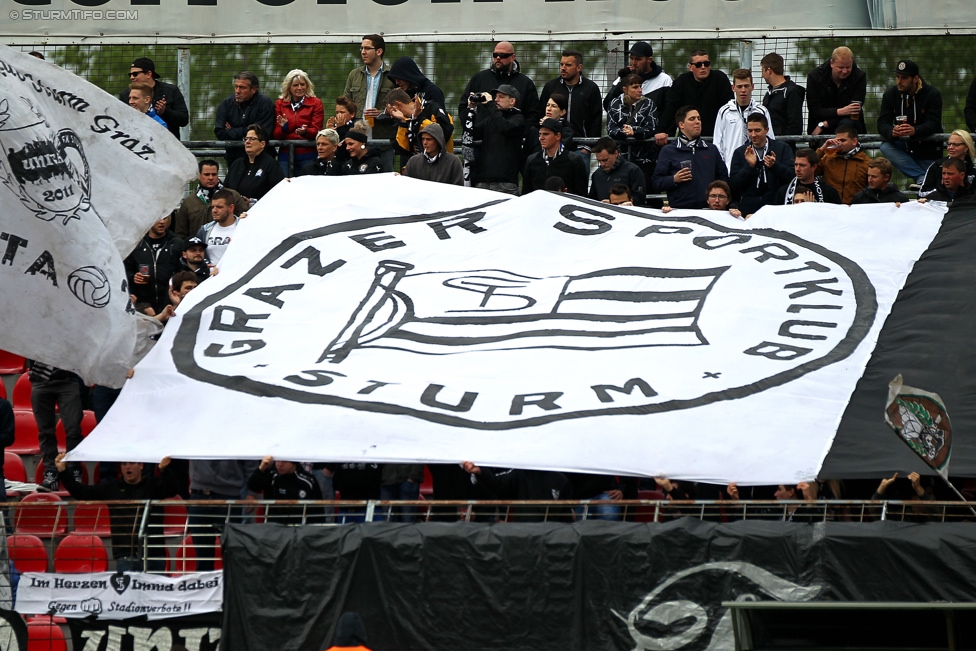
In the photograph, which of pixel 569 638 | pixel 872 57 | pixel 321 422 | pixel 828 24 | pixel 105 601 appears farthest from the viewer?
pixel 872 57

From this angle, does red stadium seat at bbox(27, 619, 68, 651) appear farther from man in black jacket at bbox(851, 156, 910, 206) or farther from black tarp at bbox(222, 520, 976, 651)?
man in black jacket at bbox(851, 156, 910, 206)

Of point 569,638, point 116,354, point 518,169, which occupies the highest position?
point 518,169

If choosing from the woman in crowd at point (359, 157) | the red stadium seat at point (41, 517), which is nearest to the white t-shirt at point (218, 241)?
the woman in crowd at point (359, 157)

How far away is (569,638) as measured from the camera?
8711mm

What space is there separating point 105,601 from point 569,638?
2912 mm

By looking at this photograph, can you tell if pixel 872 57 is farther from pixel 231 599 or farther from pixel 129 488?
pixel 231 599

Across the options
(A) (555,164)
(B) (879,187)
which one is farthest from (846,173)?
(A) (555,164)

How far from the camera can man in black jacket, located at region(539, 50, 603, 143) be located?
16859 mm

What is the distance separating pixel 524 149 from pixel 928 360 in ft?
21.5

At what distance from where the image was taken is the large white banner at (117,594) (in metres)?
9.23

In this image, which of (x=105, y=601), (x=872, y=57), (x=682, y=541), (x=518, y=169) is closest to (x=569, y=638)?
(x=682, y=541)

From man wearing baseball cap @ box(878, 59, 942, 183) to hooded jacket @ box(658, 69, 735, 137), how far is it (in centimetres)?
177

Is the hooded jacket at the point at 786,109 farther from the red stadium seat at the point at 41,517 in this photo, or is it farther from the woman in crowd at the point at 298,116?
the red stadium seat at the point at 41,517

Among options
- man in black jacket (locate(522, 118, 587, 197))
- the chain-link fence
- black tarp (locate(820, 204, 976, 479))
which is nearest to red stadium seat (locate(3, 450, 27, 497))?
man in black jacket (locate(522, 118, 587, 197))
